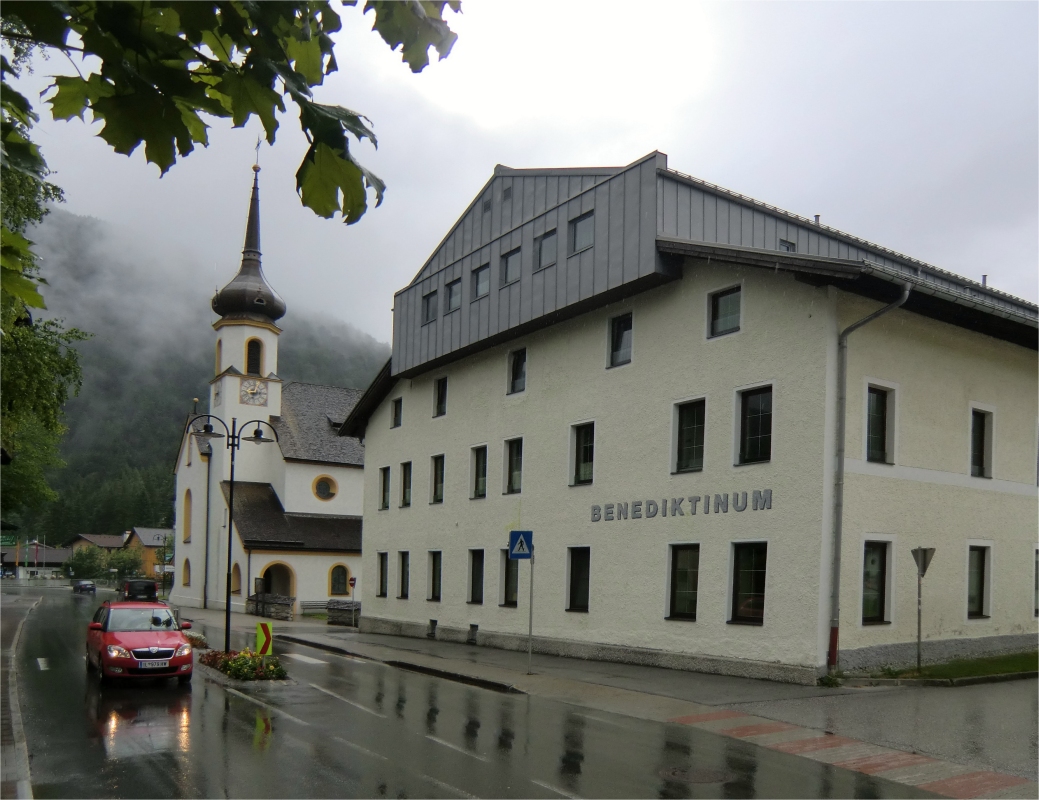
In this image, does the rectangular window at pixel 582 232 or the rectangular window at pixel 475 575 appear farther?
the rectangular window at pixel 475 575

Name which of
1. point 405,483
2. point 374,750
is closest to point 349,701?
point 374,750

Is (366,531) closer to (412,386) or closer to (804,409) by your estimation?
(412,386)

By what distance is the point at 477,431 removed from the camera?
97.0 ft

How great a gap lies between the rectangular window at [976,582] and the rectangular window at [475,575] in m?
13.8

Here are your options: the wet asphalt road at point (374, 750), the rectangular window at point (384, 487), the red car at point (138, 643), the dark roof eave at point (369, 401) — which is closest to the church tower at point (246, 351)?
the dark roof eave at point (369, 401)

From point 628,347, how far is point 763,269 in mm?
4864

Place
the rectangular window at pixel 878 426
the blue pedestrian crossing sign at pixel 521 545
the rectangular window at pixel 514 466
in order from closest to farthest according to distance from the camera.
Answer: the rectangular window at pixel 878 426, the blue pedestrian crossing sign at pixel 521 545, the rectangular window at pixel 514 466

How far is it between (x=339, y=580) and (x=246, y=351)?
1570 centimetres

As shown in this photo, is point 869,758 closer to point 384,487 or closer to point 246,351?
point 384,487

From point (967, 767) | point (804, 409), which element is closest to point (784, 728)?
point (967, 767)

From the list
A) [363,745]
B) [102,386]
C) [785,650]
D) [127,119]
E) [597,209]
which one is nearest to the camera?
[127,119]

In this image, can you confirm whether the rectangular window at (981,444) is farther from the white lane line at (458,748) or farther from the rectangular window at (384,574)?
the rectangular window at (384,574)

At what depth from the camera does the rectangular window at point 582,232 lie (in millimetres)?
23922

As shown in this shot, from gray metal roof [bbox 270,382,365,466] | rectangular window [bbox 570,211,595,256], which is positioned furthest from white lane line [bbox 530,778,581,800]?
gray metal roof [bbox 270,382,365,466]
